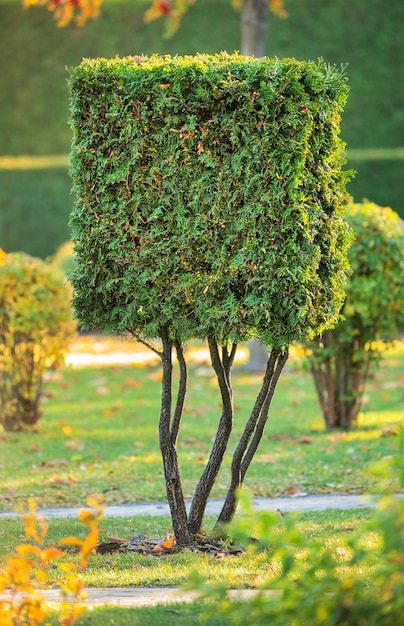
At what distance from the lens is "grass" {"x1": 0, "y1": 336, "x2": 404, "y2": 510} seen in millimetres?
6770

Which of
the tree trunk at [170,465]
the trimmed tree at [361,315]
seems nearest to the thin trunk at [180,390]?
the tree trunk at [170,465]

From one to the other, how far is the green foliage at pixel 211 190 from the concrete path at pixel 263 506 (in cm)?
160

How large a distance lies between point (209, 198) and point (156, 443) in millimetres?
4260

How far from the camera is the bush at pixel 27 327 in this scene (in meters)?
8.73

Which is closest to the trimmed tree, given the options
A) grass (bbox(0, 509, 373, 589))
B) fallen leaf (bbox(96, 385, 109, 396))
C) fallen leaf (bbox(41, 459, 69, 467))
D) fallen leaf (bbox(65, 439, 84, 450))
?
fallen leaf (bbox(65, 439, 84, 450))

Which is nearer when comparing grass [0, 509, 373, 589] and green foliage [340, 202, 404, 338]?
grass [0, 509, 373, 589]

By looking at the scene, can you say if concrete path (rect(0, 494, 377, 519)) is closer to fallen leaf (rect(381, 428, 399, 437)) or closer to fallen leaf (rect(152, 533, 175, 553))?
fallen leaf (rect(152, 533, 175, 553))

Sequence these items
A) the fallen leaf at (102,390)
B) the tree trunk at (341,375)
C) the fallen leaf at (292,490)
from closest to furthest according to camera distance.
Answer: the fallen leaf at (292,490), the tree trunk at (341,375), the fallen leaf at (102,390)

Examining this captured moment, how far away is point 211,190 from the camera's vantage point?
182 inches

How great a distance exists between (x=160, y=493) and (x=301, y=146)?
299 cm

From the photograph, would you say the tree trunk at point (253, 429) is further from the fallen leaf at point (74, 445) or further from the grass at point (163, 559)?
the fallen leaf at point (74, 445)

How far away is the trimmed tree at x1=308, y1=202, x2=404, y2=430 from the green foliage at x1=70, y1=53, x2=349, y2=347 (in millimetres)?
3262

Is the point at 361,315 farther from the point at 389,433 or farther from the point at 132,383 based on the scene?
the point at 132,383

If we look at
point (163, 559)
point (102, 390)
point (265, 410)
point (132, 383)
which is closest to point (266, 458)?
point (265, 410)
